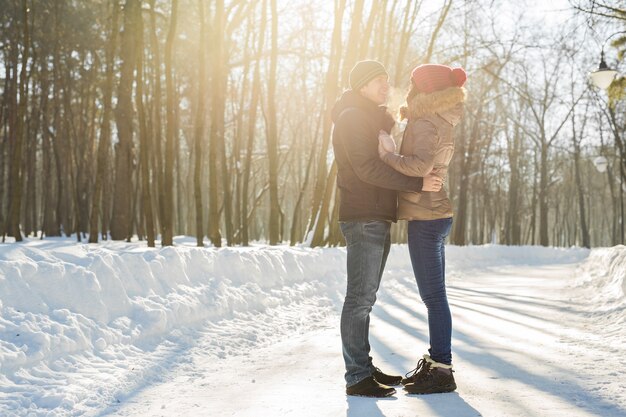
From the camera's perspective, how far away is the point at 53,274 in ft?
16.3

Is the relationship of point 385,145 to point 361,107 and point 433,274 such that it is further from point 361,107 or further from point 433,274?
point 433,274

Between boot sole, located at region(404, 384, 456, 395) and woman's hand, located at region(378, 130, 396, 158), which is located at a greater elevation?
woman's hand, located at region(378, 130, 396, 158)

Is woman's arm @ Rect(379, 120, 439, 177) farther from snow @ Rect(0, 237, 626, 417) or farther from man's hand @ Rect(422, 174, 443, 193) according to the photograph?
snow @ Rect(0, 237, 626, 417)

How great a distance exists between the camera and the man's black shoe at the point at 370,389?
3.71 m

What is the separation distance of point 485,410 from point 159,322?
3.17 meters

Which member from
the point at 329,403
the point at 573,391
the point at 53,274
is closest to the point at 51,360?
the point at 53,274

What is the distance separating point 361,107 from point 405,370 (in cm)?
199

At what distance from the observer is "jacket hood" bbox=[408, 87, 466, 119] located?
3.87 m

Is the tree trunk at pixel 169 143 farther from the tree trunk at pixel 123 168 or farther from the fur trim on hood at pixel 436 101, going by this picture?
the fur trim on hood at pixel 436 101

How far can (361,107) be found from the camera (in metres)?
3.92

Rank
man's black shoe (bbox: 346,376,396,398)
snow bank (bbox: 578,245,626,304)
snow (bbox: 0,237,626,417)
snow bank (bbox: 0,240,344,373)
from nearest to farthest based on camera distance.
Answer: snow (bbox: 0,237,626,417), man's black shoe (bbox: 346,376,396,398), snow bank (bbox: 0,240,344,373), snow bank (bbox: 578,245,626,304)

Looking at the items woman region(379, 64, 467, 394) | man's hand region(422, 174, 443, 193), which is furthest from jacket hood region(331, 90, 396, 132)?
man's hand region(422, 174, 443, 193)

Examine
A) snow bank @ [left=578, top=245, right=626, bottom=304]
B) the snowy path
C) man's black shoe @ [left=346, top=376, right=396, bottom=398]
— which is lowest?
the snowy path

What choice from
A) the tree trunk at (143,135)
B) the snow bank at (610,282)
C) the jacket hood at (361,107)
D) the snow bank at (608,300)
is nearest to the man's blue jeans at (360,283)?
the jacket hood at (361,107)
